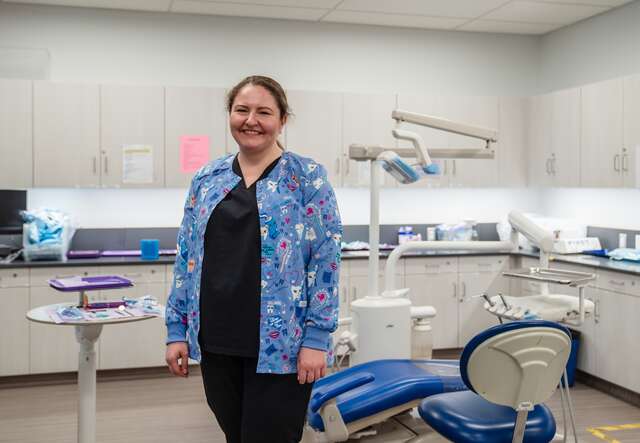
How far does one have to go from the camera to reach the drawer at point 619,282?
13.9 feet

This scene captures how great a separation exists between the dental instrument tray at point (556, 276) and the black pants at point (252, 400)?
5.29 ft

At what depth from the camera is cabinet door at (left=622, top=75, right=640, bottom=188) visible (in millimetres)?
4633

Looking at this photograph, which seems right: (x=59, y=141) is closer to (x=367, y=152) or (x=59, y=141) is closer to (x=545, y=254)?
(x=367, y=152)

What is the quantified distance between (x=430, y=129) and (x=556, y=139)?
3.05 ft

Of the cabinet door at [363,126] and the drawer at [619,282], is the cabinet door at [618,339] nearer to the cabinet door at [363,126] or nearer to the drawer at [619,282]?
the drawer at [619,282]

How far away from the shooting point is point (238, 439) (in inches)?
76.9

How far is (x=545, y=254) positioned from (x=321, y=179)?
78.6 inches

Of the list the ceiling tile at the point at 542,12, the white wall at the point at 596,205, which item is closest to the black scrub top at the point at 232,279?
the ceiling tile at the point at 542,12

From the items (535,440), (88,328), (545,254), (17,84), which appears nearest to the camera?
(535,440)

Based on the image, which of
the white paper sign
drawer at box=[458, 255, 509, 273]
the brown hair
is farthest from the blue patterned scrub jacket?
drawer at box=[458, 255, 509, 273]

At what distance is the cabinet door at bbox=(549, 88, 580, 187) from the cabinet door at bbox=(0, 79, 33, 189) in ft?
12.2

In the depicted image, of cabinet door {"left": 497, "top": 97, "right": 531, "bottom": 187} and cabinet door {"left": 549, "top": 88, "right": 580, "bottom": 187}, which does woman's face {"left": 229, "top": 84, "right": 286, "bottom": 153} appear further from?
cabinet door {"left": 497, "top": 97, "right": 531, "bottom": 187}

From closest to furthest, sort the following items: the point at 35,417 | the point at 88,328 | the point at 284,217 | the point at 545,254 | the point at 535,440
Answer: the point at 284,217 → the point at 535,440 → the point at 88,328 → the point at 545,254 → the point at 35,417

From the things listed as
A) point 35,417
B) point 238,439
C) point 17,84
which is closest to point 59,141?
point 17,84
